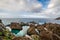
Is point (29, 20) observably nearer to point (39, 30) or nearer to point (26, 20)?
point (26, 20)

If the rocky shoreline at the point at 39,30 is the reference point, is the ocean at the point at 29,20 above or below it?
above

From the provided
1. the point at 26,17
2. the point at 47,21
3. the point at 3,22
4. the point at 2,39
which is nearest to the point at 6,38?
the point at 2,39

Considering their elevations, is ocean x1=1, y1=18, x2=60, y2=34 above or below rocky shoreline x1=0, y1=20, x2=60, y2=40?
above

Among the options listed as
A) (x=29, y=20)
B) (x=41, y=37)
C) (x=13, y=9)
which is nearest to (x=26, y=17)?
(x=29, y=20)

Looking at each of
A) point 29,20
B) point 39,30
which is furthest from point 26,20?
point 39,30

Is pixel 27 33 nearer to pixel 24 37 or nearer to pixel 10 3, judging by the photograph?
pixel 24 37

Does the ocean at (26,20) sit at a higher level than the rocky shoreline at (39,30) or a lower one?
higher

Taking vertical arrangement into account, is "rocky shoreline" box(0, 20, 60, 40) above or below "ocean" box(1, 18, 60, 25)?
below

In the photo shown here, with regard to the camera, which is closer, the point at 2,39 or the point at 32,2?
the point at 2,39

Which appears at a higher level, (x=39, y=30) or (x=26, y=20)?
(x=26, y=20)

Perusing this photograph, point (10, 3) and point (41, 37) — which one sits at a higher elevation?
point (10, 3)

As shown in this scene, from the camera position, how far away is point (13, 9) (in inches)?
101

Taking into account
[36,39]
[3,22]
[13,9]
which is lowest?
[36,39]

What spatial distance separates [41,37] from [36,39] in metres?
0.10
